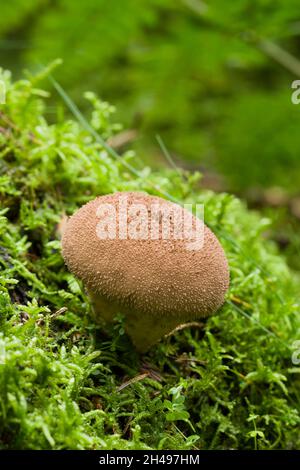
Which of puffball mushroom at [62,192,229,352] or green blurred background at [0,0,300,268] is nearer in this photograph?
puffball mushroom at [62,192,229,352]

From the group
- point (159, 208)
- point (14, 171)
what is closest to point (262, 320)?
point (159, 208)

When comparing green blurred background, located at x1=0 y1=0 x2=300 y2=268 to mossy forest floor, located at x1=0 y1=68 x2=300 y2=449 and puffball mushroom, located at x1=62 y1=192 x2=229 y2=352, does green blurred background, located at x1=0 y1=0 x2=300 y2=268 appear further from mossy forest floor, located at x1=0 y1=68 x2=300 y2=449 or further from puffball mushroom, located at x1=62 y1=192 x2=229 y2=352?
puffball mushroom, located at x1=62 y1=192 x2=229 y2=352

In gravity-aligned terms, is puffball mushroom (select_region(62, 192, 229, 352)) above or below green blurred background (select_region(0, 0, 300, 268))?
below

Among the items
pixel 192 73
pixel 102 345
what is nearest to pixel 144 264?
pixel 102 345

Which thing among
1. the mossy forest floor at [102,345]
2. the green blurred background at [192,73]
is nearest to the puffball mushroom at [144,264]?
the mossy forest floor at [102,345]

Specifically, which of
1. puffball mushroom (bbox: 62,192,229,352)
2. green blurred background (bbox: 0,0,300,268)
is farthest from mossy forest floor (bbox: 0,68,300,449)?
green blurred background (bbox: 0,0,300,268)

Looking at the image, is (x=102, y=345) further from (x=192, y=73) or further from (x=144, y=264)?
(x=192, y=73)
